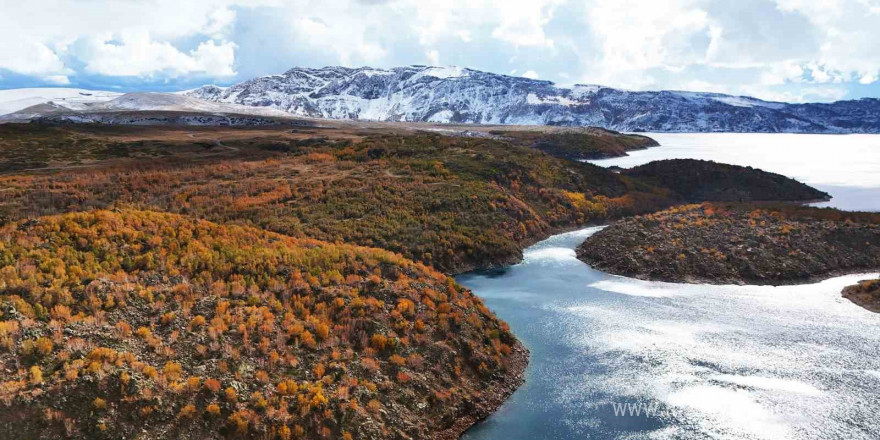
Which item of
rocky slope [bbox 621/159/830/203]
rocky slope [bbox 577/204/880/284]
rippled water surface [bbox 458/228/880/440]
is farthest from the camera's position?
rocky slope [bbox 621/159/830/203]

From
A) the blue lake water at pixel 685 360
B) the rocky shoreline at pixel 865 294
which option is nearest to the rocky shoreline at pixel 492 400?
the blue lake water at pixel 685 360

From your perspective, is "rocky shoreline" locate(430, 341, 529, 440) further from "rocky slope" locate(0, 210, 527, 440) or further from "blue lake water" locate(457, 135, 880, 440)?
"blue lake water" locate(457, 135, 880, 440)

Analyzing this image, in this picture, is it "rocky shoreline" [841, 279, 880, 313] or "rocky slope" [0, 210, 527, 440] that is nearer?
"rocky slope" [0, 210, 527, 440]

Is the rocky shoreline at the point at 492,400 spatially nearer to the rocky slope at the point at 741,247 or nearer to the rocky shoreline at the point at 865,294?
the rocky slope at the point at 741,247

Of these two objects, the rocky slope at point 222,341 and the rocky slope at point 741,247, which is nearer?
the rocky slope at point 222,341

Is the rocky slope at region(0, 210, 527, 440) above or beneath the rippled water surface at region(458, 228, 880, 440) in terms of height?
above

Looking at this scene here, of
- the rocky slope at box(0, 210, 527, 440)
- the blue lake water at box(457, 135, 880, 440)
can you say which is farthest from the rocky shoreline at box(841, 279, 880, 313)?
the rocky slope at box(0, 210, 527, 440)
